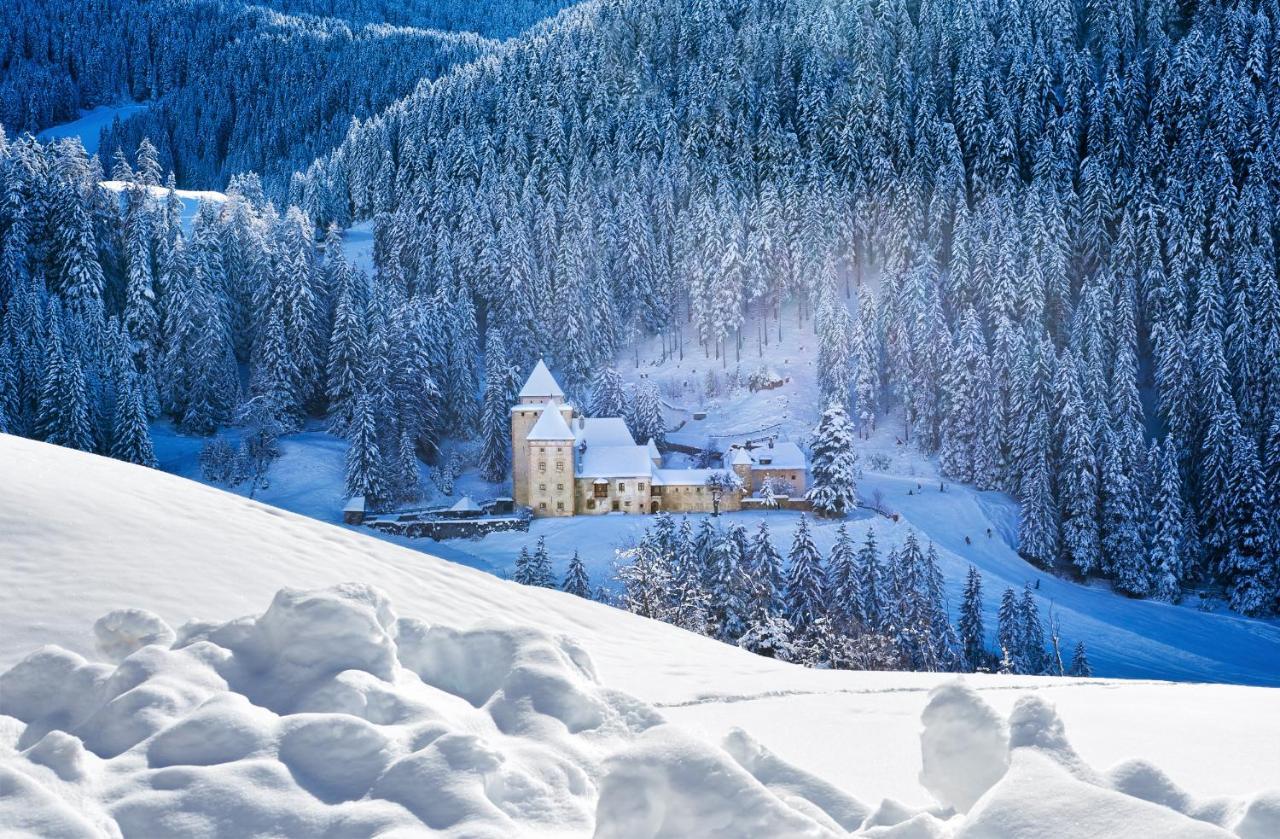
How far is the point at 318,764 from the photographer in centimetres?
536

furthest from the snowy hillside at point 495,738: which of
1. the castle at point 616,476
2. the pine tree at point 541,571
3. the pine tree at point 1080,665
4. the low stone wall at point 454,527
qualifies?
the castle at point 616,476

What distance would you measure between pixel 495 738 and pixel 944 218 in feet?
252

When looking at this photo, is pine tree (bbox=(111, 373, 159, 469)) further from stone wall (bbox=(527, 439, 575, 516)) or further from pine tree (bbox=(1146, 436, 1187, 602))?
pine tree (bbox=(1146, 436, 1187, 602))

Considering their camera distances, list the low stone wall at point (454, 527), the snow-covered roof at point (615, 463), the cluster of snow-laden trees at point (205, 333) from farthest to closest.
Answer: the cluster of snow-laden trees at point (205, 333) < the snow-covered roof at point (615, 463) < the low stone wall at point (454, 527)

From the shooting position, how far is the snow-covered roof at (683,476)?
52.6m

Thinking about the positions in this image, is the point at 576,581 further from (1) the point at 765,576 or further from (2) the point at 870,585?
(2) the point at 870,585

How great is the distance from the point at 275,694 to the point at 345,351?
57.0 metres

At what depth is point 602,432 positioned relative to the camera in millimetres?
56594

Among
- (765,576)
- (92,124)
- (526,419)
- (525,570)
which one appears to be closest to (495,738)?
(765,576)

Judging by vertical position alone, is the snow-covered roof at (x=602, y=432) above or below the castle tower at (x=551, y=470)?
above

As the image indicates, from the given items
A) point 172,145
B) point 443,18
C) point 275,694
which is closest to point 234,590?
point 275,694

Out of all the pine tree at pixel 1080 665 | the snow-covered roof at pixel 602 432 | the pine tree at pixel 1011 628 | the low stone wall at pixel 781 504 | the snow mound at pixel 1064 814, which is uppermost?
the snow mound at pixel 1064 814

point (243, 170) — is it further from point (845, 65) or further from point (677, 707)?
point (677, 707)

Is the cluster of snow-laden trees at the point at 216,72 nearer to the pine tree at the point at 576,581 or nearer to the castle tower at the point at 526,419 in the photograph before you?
the castle tower at the point at 526,419
